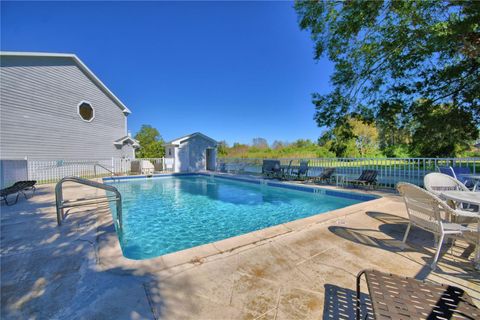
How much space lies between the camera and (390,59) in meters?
9.08

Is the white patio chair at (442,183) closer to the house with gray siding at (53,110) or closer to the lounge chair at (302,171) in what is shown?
the lounge chair at (302,171)

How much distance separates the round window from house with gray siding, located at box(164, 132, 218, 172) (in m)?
5.71

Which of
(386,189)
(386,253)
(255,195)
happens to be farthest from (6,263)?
(386,189)

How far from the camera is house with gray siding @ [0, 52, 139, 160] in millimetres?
10883

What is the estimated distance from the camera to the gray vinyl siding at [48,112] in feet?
35.6

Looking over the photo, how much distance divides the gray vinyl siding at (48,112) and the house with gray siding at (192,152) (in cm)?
492

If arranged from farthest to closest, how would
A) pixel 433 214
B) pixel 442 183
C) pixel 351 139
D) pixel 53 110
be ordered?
pixel 53 110
pixel 351 139
pixel 442 183
pixel 433 214

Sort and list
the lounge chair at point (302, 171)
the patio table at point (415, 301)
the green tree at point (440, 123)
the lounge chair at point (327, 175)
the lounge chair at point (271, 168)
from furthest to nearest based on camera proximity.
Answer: the lounge chair at point (271, 168) → the lounge chair at point (302, 171) → the lounge chair at point (327, 175) → the green tree at point (440, 123) → the patio table at point (415, 301)

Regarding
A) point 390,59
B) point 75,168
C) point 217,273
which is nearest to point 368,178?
point 390,59

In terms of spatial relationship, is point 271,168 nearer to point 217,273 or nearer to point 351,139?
point 351,139

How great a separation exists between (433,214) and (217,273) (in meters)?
2.70

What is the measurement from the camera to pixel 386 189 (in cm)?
764

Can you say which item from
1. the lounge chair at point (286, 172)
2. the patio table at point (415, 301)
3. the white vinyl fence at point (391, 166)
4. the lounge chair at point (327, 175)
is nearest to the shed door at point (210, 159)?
the white vinyl fence at point (391, 166)

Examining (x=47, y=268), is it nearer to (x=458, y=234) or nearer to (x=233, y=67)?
(x=458, y=234)
